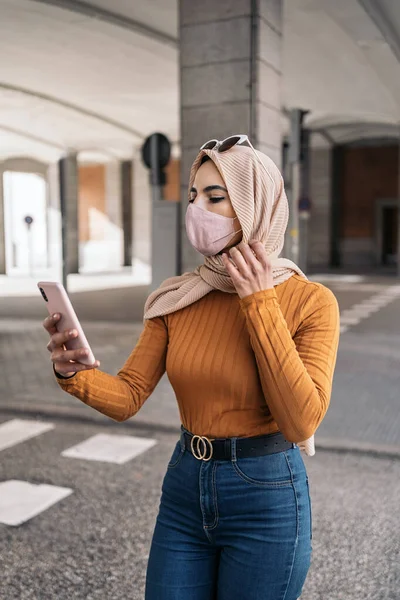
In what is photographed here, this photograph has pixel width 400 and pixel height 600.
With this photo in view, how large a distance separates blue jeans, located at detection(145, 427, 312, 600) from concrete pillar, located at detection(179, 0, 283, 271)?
5.86 metres

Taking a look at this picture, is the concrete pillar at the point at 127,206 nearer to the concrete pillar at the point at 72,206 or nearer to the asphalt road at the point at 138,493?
Result: the concrete pillar at the point at 72,206

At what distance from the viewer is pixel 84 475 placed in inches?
183

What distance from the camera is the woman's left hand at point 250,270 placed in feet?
5.46

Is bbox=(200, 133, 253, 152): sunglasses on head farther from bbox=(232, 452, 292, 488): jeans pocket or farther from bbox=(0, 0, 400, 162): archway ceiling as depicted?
bbox=(0, 0, 400, 162): archway ceiling

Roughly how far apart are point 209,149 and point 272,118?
6.04 m

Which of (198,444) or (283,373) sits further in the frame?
(198,444)

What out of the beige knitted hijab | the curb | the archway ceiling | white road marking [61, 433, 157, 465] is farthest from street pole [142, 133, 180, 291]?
the beige knitted hijab

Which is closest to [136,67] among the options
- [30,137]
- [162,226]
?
[162,226]

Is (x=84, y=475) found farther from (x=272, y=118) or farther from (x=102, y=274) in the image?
(x=102, y=274)

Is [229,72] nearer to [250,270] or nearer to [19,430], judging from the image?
[19,430]

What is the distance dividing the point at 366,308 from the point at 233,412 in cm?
1292

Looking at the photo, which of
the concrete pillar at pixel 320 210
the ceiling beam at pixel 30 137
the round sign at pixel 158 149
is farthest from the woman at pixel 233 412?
the concrete pillar at pixel 320 210

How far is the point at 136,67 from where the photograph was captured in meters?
15.5

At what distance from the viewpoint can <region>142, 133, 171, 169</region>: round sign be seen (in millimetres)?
8078
